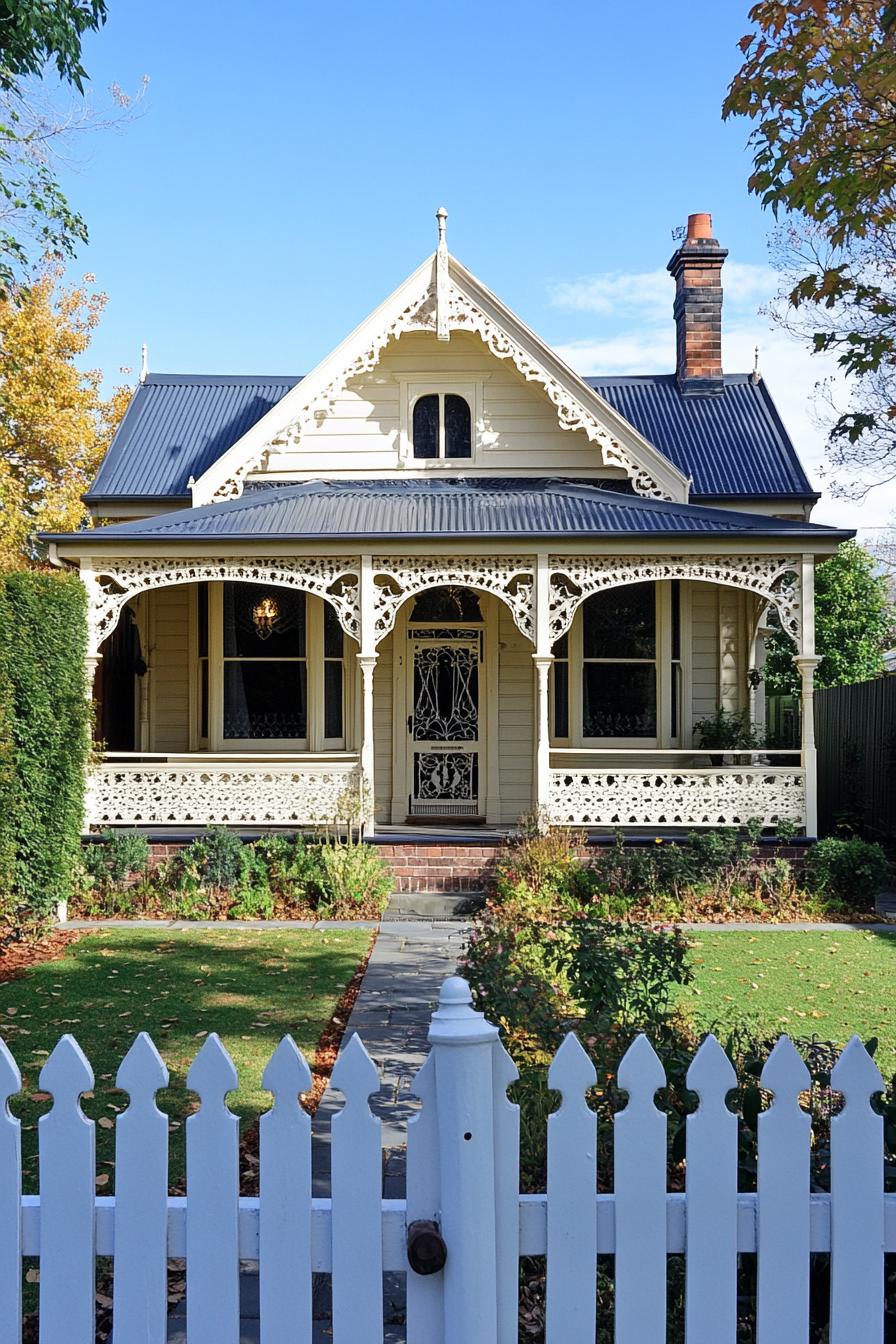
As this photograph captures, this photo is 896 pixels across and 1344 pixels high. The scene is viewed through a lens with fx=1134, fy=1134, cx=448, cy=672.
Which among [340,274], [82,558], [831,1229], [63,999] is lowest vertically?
[63,999]

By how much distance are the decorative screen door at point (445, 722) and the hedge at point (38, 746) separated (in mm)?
5000

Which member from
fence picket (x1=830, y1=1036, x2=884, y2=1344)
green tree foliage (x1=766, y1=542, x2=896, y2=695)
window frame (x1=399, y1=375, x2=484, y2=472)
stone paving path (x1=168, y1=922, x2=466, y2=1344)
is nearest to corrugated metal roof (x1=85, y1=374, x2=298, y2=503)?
window frame (x1=399, y1=375, x2=484, y2=472)

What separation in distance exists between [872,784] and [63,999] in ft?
37.7

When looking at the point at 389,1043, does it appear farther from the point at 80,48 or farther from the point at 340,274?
the point at 340,274

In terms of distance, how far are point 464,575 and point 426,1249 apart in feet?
35.1

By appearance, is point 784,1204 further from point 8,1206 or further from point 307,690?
point 307,690

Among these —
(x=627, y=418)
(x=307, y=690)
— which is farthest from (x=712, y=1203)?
(x=627, y=418)

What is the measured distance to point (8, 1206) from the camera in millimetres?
2508

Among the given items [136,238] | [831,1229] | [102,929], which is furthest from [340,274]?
[831,1229]

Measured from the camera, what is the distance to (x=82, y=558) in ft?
42.1

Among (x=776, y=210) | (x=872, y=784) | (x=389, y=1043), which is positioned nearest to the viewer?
(x=776, y=210)

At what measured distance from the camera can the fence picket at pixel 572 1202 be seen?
2432 mm

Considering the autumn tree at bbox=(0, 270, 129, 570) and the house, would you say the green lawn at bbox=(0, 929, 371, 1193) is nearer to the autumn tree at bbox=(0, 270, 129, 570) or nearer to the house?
the house

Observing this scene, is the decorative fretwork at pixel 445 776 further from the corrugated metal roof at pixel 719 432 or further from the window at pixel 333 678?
the corrugated metal roof at pixel 719 432
